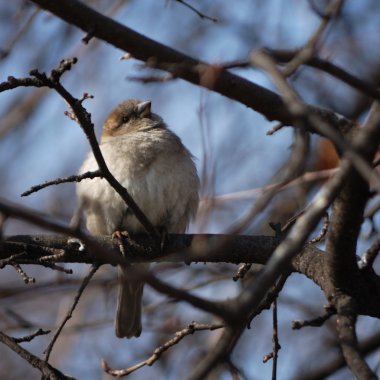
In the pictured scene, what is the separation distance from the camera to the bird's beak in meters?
6.29

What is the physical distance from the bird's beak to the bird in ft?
1.44

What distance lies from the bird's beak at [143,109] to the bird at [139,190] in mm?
438

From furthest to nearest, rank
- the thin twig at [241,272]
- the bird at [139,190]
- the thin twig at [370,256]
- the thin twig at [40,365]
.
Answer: the bird at [139,190] → the thin twig at [241,272] → the thin twig at [40,365] → the thin twig at [370,256]

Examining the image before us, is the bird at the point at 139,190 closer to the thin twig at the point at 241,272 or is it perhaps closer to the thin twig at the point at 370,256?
the thin twig at the point at 241,272

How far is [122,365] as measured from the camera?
7.87 meters

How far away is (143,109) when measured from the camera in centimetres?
632

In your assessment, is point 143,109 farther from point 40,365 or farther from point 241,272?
point 40,365

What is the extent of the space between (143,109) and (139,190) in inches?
55.5

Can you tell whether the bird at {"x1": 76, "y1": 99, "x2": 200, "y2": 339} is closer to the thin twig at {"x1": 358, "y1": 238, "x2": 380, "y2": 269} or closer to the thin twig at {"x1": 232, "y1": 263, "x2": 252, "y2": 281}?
the thin twig at {"x1": 232, "y1": 263, "x2": 252, "y2": 281}

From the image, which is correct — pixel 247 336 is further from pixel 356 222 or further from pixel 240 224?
Answer: pixel 240 224

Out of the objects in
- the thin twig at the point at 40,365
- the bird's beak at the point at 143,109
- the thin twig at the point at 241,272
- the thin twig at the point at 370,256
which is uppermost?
the bird's beak at the point at 143,109

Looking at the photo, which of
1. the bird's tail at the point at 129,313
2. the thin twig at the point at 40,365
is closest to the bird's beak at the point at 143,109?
the bird's tail at the point at 129,313

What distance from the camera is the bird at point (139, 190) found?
5031 mm

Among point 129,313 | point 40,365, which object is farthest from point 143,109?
point 40,365
